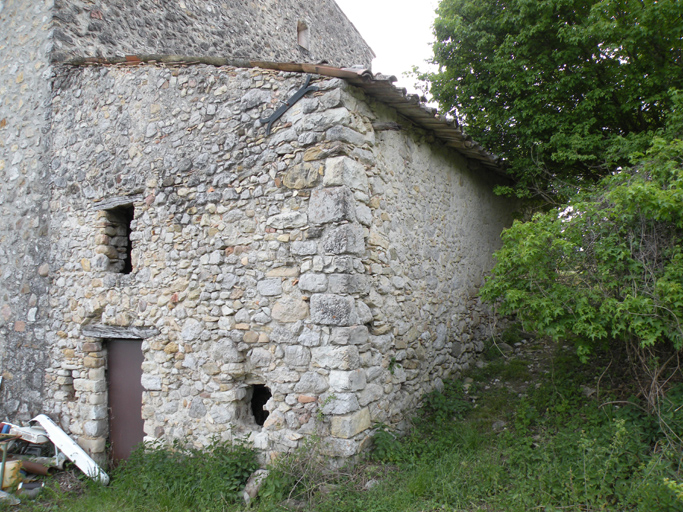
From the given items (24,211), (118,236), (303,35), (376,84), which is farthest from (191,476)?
(303,35)

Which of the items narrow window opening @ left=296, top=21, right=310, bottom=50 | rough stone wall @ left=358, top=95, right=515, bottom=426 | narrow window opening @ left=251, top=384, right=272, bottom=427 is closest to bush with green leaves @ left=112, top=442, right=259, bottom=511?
narrow window opening @ left=251, top=384, right=272, bottom=427

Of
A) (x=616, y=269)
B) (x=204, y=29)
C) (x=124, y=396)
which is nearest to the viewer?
(x=616, y=269)

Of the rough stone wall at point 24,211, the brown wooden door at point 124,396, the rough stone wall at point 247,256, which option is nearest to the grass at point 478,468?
the rough stone wall at point 247,256

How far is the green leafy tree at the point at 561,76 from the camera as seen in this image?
598cm

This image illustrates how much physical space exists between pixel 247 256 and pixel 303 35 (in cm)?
783

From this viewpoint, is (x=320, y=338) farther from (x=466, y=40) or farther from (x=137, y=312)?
(x=466, y=40)

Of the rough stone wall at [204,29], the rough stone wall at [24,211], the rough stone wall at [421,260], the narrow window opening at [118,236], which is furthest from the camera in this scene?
the rough stone wall at [204,29]

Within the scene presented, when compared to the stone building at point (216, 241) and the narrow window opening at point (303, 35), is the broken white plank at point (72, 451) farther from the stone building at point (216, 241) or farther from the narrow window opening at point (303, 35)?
the narrow window opening at point (303, 35)

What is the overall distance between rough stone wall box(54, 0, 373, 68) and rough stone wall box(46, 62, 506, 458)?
105 centimetres

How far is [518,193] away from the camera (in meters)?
7.23

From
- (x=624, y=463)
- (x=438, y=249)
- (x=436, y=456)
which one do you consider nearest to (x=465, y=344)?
(x=438, y=249)

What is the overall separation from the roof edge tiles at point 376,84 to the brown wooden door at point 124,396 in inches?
130

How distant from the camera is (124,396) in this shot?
5758 mm

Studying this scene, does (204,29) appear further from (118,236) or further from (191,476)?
(191,476)
